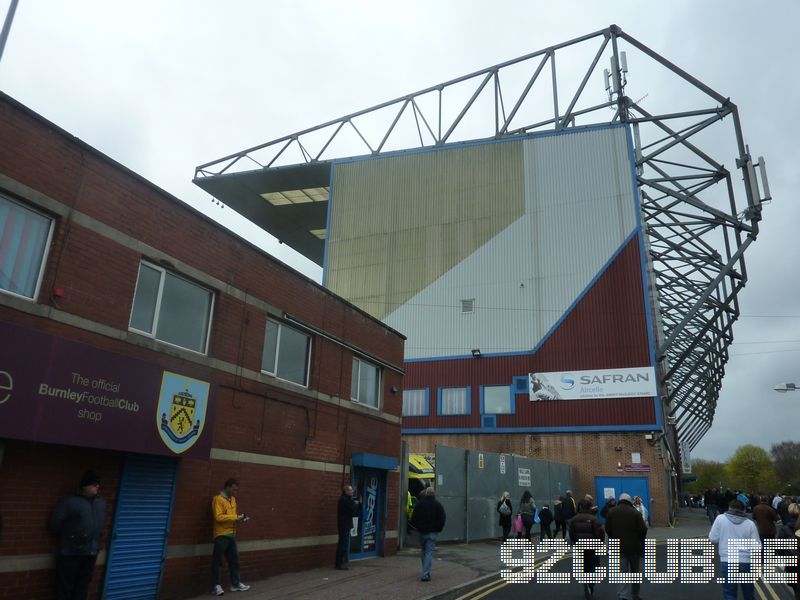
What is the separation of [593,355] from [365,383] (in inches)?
682

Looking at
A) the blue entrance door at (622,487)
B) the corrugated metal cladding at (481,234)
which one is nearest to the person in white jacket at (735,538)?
the blue entrance door at (622,487)

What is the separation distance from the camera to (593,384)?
29.8 m

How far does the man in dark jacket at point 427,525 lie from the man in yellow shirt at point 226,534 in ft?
10.7

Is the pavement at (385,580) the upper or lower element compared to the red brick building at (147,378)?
lower

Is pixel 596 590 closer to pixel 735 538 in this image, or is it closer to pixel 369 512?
pixel 735 538

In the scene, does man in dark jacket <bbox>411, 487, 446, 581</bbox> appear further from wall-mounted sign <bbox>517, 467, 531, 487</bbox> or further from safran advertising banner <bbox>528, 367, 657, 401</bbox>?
safran advertising banner <bbox>528, 367, 657, 401</bbox>

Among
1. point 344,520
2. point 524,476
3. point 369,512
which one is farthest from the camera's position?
point 524,476

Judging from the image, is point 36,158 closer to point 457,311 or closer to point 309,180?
point 457,311

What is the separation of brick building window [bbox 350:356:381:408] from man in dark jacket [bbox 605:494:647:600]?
7.43 meters

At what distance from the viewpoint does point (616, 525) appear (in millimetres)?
9375

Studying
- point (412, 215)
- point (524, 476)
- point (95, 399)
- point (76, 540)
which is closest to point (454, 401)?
point (524, 476)

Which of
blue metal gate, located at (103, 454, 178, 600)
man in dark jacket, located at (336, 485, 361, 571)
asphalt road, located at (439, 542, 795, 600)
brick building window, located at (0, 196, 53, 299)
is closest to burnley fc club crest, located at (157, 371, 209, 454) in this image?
blue metal gate, located at (103, 454, 178, 600)

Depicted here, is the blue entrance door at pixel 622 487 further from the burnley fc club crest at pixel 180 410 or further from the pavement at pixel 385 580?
the burnley fc club crest at pixel 180 410

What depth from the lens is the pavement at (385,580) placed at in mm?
9969
